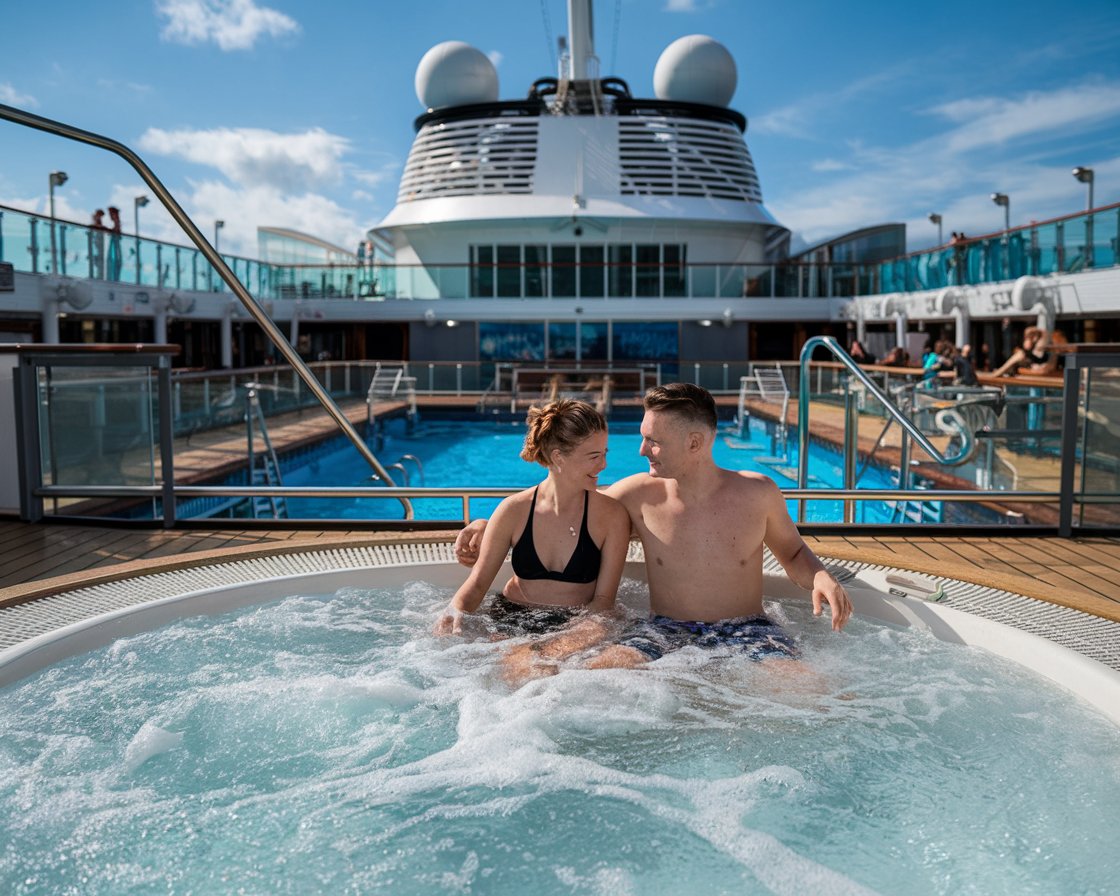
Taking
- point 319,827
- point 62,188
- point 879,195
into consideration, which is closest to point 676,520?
point 319,827

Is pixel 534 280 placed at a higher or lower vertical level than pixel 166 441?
higher

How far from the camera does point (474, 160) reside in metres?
24.8

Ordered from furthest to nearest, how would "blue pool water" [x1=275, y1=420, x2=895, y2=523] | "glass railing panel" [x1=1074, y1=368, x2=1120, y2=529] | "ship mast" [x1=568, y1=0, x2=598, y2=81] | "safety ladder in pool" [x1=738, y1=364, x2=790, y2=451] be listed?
"ship mast" [x1=568, y1=0, x2=598, y2=81] < "safety ladder in pool" [x1=738, y1=364, x2=790, y2=451] < "blue pool water" [x1=275, y1=420, x2=895, y2=523] < "glass railing panel" [x1=1074, y1=368, x2=1120, y2=529]

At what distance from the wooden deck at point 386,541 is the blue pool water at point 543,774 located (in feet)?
1.61

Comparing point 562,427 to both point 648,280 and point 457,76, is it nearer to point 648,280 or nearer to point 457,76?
point 648,280

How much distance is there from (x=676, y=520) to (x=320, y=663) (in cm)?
117

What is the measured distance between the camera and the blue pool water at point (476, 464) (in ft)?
29.7

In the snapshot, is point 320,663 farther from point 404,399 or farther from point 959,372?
point 404,399

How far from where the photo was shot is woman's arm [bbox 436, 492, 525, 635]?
2.89 m

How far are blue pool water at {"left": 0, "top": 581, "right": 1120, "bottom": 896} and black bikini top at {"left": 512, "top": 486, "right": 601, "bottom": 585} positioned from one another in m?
0.27

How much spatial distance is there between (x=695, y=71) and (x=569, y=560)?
25.9 metres

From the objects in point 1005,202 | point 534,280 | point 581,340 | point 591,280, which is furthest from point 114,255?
point 1005,202

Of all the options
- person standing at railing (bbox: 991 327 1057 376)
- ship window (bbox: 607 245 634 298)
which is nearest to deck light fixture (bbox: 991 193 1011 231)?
ship window (bbox: 607 245 634 298)

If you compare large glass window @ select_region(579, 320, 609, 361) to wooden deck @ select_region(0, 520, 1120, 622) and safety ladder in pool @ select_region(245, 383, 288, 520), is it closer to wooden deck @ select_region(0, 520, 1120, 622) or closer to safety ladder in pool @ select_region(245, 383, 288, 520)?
safety ladder in pool @ select_region(245, 383, 288, 520)
